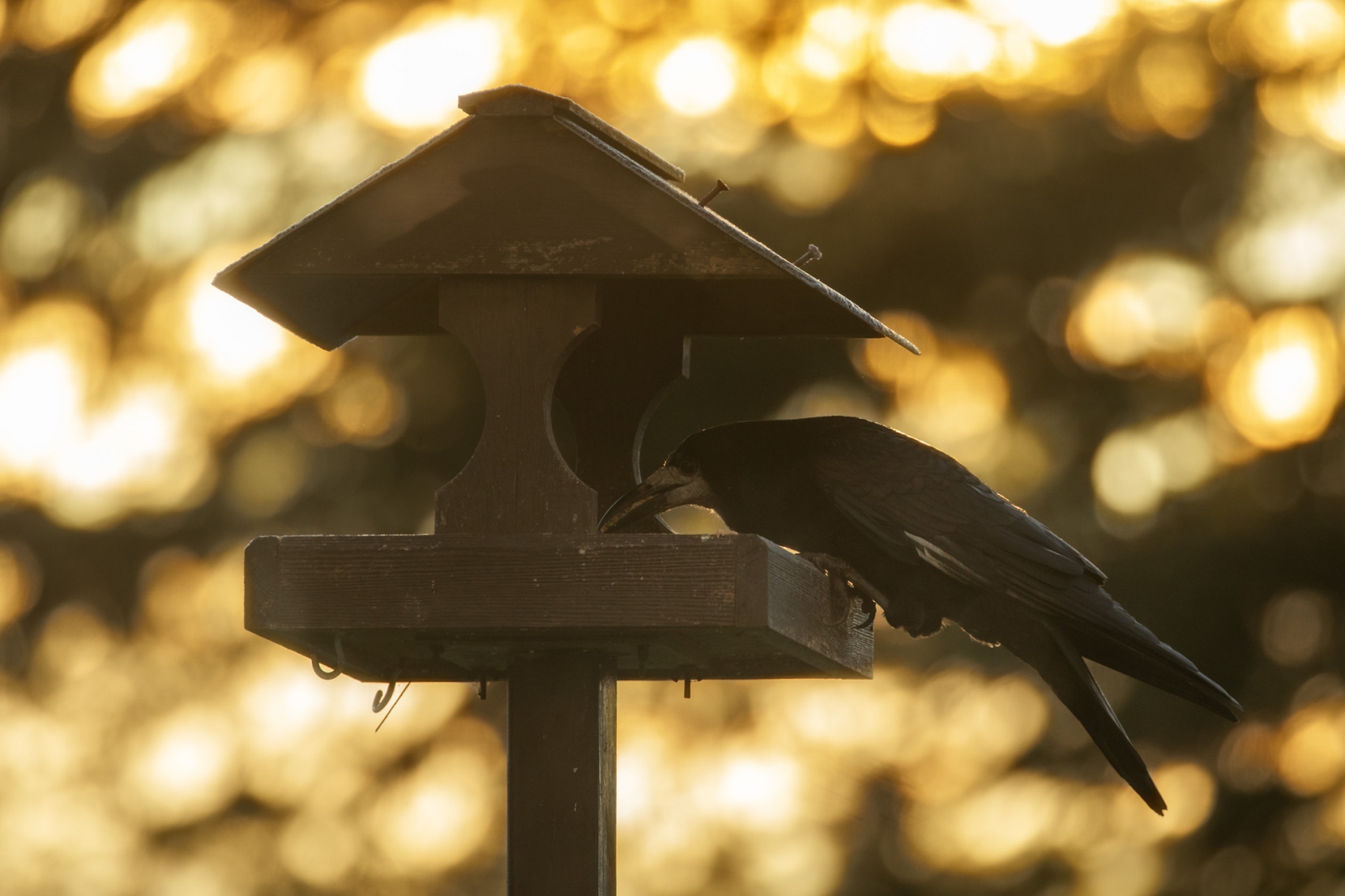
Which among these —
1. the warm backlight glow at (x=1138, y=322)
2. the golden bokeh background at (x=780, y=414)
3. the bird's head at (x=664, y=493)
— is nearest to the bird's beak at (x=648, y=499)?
the bird's head at (x=664, y=493)

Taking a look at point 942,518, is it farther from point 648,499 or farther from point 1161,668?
point 648,499

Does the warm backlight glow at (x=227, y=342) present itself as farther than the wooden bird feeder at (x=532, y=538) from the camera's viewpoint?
Yes

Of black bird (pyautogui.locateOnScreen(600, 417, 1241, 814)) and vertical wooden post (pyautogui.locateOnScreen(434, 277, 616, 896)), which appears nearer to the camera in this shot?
vertical wooden post (pyautogui.locateOnScreen(434, 277, 616, 896))

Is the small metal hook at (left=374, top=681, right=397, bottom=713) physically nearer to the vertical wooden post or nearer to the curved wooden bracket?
the vertical wooden post

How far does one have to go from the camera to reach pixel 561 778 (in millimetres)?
3451

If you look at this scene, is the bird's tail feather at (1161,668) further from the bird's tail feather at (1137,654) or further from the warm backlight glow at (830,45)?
the warm backlight glow at (830,45)

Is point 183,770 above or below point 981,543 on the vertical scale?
below

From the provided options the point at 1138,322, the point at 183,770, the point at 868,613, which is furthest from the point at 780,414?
the point at 868,613

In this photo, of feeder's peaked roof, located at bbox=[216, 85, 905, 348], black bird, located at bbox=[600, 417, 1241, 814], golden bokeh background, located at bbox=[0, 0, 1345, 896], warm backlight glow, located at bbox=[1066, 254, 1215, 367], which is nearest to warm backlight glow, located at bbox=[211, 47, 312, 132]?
golden bokeh background, located at bbox=[0, 0, 1345, 896]

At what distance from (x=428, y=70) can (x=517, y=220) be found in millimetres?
5560

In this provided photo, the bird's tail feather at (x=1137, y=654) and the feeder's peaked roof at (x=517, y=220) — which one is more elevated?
the feeder's peaked roof at (x=517, y=220)

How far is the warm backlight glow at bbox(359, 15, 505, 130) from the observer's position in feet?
28.1

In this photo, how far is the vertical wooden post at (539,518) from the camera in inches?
131

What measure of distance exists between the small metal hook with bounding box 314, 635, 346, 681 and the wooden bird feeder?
0.01 m
